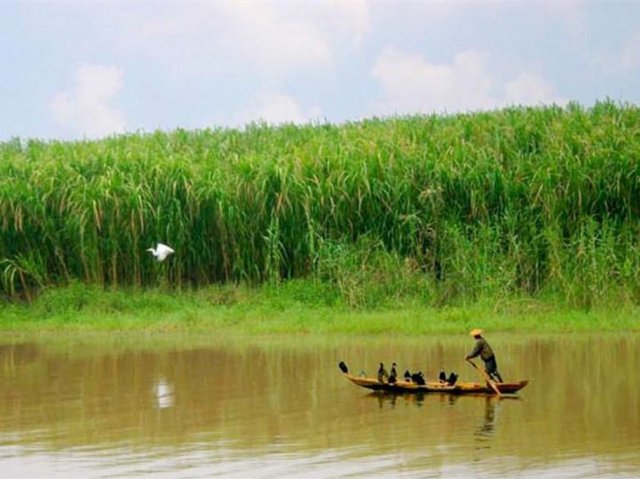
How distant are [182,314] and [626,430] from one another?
11.0 metres

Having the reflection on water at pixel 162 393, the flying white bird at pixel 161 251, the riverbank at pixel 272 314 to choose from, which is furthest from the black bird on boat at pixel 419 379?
the flying white bird at pixel 161 251

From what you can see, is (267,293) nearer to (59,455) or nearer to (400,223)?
(400,223)

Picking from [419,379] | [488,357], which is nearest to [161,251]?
Result: [419,379]

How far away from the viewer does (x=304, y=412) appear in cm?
1259

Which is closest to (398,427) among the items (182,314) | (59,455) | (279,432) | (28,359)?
(279,432)

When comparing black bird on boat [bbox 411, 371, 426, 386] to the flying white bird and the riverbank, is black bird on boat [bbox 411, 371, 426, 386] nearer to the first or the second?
the riverbank

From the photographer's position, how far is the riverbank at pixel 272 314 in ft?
62.1

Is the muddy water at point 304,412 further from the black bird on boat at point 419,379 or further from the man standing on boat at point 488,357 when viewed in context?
the man standing on boat at point 488,357

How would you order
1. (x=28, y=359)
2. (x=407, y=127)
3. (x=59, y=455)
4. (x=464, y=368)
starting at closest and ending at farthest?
(x=59, y=455), (x=464, y=368), (x=28, y=359), (x=407, y=127)

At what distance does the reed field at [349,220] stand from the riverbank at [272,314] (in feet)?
1.16

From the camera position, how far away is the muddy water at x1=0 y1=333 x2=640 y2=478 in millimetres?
9922

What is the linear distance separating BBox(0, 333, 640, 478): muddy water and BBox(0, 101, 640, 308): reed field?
3172 millimetres

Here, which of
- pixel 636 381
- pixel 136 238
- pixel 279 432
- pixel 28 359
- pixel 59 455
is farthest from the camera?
pixel 136 238

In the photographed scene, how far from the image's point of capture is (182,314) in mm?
21078
